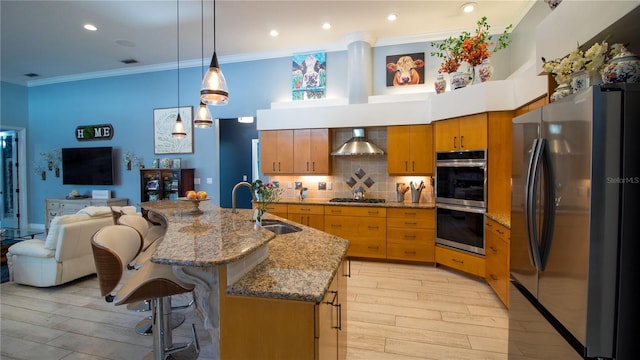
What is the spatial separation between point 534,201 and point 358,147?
121 inches

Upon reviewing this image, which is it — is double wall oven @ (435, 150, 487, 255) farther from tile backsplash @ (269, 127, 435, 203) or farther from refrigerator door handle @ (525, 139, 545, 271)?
refrigerator door handle @ (525, 139, 545, 271)

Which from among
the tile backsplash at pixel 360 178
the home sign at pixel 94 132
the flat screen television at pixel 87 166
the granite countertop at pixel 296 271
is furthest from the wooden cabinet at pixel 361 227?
the home sign at pixel 94 132

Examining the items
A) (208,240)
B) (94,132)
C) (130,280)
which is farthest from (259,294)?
(94,132)

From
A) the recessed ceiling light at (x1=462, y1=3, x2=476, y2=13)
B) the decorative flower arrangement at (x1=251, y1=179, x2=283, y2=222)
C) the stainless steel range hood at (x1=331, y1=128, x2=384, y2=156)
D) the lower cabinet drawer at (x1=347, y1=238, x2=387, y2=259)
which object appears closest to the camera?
the decorative flower arrangement at (x1=251, y1=179, x2=283, y2=222)

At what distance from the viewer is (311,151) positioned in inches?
192

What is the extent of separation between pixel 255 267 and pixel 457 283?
3.03 meters

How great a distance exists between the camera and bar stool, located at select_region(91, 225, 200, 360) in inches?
69.6

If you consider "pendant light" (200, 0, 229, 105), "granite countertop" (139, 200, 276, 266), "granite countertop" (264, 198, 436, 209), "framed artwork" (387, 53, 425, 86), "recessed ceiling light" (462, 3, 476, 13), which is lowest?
"granite countertop" (264, 198, 436, 209)

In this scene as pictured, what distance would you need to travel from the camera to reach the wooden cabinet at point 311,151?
15.8ft

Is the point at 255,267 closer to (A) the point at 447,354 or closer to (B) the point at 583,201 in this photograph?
(B) the point at 583,201

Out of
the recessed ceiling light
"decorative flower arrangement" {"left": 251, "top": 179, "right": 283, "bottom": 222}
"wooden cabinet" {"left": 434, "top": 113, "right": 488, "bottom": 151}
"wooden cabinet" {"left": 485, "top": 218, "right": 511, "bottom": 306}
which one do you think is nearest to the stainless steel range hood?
"wooden cabinet" {"left": 434, "top": 113, "right": 488, "bottom": 151}

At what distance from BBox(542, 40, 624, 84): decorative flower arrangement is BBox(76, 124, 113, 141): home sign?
7.68 m

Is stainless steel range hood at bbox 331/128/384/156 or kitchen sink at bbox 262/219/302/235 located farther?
stainless steel range hood at bbox 331/128/384/156

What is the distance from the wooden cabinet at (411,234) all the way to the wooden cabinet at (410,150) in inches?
25.8
